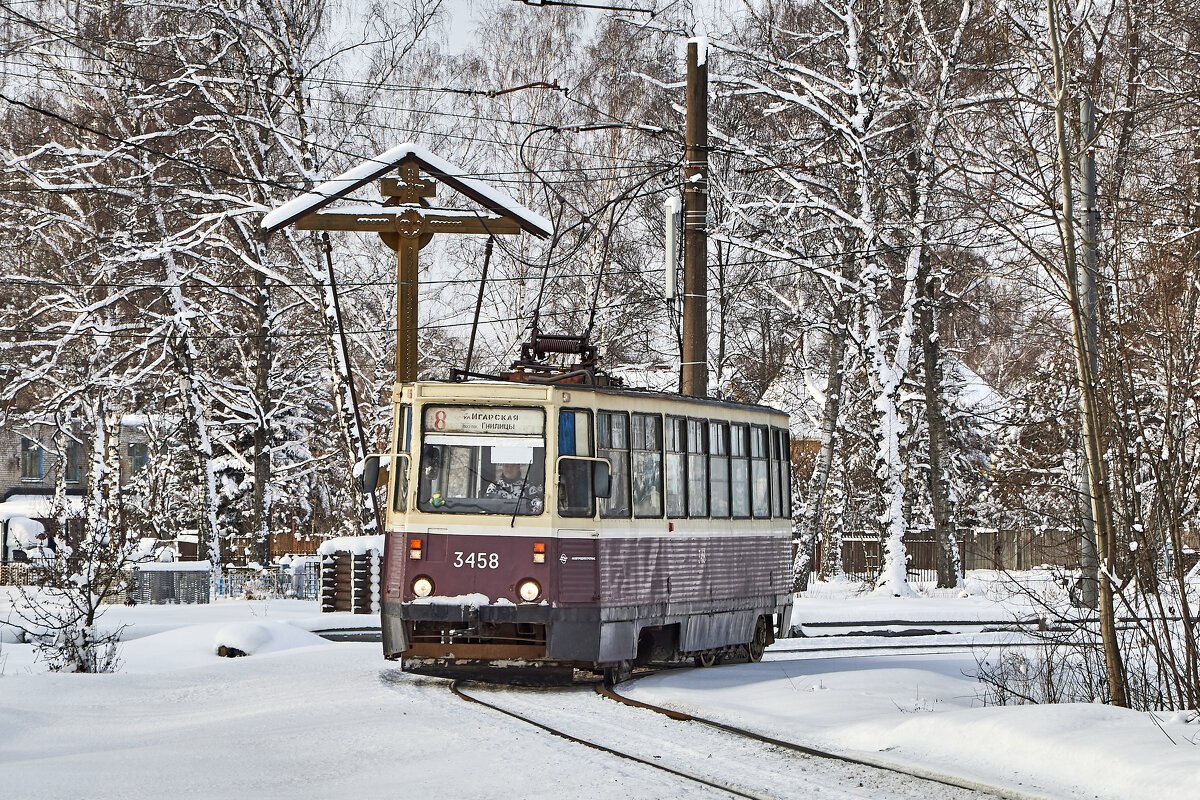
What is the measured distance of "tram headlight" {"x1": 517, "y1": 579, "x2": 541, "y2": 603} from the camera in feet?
46.4

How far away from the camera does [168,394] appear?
134ft

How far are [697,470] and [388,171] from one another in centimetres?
957

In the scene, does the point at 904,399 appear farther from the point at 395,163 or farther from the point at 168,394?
the point at 168,394

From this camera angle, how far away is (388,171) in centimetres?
2380

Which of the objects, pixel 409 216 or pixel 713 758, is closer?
pixel 713 758

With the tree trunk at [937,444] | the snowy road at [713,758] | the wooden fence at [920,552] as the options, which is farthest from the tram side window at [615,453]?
the wooden fence at [920,552]

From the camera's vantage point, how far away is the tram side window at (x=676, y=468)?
1573 centimetres

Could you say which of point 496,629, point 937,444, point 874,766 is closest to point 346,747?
point 874,766

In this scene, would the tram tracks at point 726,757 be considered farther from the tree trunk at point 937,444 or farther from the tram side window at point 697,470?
the tree trunk at point 937,444

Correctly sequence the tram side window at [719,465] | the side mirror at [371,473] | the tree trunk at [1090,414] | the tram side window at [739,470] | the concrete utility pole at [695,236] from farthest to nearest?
the concrete utility pole at [695,236] < the tram side window at [739,470] < the tram side window at [719,465] < the side mirror at [371,473] < the tree trunk at [1090,414]

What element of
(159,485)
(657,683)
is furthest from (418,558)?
(159,485)

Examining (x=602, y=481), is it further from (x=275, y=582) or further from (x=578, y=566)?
(x=275, y=582)

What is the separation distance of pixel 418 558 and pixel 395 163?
10.7 m

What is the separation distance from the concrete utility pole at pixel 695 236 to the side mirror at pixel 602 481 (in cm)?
579
